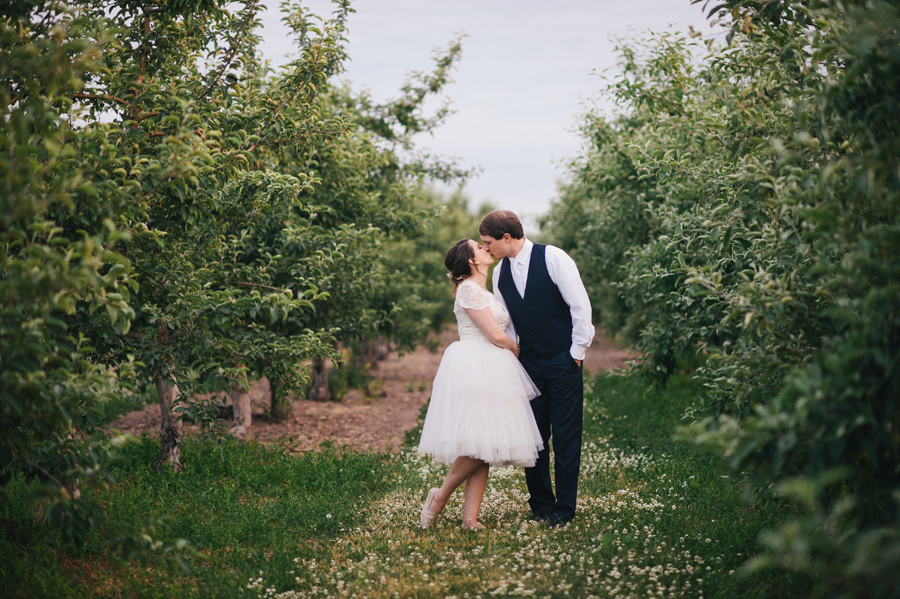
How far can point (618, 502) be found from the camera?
231 inches

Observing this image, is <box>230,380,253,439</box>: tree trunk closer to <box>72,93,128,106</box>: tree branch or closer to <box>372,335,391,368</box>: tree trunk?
<box>72,93,128,106</box>: tree branch

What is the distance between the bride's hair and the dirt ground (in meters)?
4.07

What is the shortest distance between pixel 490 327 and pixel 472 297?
29 centimetres

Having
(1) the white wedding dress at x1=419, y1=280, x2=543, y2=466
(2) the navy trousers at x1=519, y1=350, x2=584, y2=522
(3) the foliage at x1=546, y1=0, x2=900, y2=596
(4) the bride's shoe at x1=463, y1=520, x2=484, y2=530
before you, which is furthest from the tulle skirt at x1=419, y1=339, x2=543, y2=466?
(3) the foliage at x1=546, y1=0, x2=900, y2=596

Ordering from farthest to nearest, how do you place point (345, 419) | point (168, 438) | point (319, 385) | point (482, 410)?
point (319, 385)
point (345, 419)
point (168, 438)
point (482, 410)

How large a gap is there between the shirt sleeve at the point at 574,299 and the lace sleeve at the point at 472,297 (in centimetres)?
59

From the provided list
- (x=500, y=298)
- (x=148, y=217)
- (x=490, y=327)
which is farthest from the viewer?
(x=500, y=298)

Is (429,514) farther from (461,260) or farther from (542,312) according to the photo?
(461,260)

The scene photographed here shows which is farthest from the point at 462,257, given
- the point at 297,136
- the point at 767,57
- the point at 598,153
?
the point at 598,153

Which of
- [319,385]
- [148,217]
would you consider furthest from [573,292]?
[319,385]

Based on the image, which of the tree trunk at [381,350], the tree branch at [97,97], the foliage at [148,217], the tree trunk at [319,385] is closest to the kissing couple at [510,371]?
the foliage at [148,217]

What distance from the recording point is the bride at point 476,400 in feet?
16.5

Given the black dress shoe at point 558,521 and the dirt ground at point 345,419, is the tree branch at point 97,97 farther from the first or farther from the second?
the black dress shoe at point 558,521

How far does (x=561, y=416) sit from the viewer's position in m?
5.28
